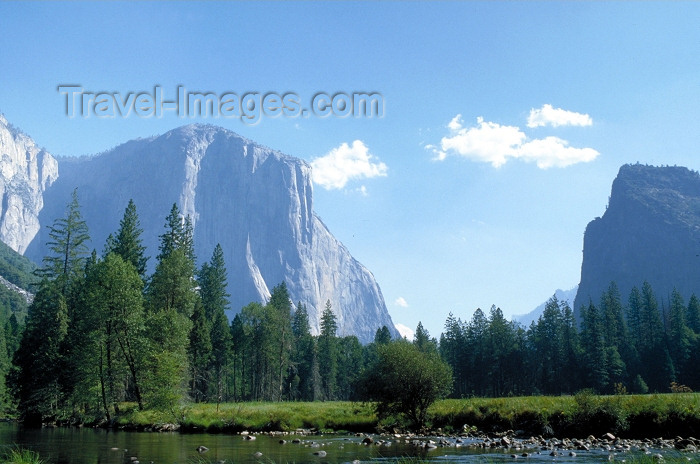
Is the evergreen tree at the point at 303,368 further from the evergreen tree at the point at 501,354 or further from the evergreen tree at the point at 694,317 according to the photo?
the evergreen tree at the point at 694,317

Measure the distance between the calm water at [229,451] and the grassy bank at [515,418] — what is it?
20.9 ft

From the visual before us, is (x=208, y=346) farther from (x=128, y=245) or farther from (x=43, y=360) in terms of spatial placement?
(x=43, y=360)

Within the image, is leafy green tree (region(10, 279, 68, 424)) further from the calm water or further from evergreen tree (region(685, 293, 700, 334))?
evergreen tree (region(685, 293, 700, 334))

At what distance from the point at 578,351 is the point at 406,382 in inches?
2609

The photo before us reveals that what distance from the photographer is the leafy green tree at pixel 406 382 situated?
40.2 meters

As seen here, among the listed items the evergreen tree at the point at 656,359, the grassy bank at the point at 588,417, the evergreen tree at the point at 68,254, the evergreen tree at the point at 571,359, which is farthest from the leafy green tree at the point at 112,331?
the evergreen tree at the point at 656,359

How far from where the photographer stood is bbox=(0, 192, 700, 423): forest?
46.5 m

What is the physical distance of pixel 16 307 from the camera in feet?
578

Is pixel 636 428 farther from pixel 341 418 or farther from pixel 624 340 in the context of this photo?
pixel 624 340

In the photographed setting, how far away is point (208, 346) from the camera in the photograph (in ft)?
221

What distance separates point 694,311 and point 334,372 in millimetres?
69799

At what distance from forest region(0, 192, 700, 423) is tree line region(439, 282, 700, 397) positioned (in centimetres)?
24

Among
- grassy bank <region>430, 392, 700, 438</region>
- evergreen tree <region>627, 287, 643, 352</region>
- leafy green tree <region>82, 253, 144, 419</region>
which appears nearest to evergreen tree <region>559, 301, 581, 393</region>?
evergreen tree <region>627, 287, 643, 352</region>

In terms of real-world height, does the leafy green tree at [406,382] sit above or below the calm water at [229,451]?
above
